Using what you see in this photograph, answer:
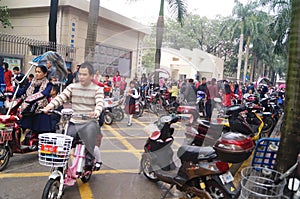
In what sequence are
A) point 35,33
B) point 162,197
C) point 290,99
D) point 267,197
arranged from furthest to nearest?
point 35,33, point 162,197, point 290,99, point 267,197

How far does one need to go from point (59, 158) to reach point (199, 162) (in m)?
1.31

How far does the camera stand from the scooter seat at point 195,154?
8.52 feet

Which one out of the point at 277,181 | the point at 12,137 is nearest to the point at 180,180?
the point at 277,181

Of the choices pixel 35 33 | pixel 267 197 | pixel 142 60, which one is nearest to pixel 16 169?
pixel 142 60

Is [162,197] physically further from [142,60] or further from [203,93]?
[203,93]

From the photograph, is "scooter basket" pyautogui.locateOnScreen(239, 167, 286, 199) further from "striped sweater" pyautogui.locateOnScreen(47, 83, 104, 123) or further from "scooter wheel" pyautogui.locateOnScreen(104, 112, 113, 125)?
"scooter wheel" pyautogui.locateOnScreen(104, 112, 113, 125)

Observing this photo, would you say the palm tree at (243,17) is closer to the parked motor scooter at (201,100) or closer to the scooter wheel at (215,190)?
the parked motor scooter at (201,100)

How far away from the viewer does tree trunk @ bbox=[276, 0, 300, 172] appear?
254 centimetres

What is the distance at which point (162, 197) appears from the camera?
297 cm

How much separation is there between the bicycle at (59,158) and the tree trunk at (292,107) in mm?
1986

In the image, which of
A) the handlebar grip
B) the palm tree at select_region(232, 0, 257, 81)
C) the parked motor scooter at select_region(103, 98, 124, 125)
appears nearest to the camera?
the handlebar grip

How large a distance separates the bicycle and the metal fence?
7.36 meters

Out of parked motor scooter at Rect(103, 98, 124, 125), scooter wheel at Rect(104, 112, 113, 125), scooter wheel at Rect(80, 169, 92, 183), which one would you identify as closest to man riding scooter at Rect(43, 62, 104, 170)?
scooter wheel at Rect(80, 169, 92, 183)

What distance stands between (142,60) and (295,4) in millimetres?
1686
